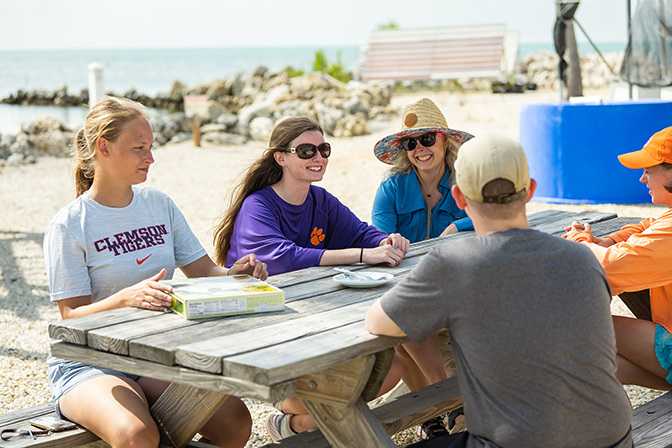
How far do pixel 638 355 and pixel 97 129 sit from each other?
230 centimetres

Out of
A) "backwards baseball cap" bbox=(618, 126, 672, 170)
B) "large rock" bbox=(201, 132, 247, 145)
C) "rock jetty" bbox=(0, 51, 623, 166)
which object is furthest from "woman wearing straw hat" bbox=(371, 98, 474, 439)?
"large rock" bbox=(201, 132, 247, 145)

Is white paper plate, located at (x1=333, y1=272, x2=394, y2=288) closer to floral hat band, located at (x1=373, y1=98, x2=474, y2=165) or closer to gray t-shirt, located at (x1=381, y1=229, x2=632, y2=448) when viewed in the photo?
gray t-shirt, located at (x1=381, y1=229, x2=632, y2=448)

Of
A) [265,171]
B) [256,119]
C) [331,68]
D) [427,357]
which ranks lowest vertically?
[427,357]

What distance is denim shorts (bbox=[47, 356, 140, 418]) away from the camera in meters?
2.76

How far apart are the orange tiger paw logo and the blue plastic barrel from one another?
611cm

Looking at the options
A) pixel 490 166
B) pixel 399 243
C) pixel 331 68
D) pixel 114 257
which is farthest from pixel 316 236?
pixel 331 68

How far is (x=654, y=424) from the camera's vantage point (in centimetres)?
284

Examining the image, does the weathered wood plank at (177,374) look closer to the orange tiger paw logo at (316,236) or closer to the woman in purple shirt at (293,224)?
the woman in purple shirt at (293,224)

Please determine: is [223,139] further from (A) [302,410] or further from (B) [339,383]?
(B) [339,383]

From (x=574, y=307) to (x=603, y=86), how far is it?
29.4 m

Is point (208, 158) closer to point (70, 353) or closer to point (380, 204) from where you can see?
point (380, 204)

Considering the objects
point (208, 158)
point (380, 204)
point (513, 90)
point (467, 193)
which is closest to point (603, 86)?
point (513, 90)

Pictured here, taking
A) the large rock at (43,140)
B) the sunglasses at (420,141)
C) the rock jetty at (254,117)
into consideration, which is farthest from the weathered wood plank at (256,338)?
the large rock at (43,140)

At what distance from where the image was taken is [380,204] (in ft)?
14.5
